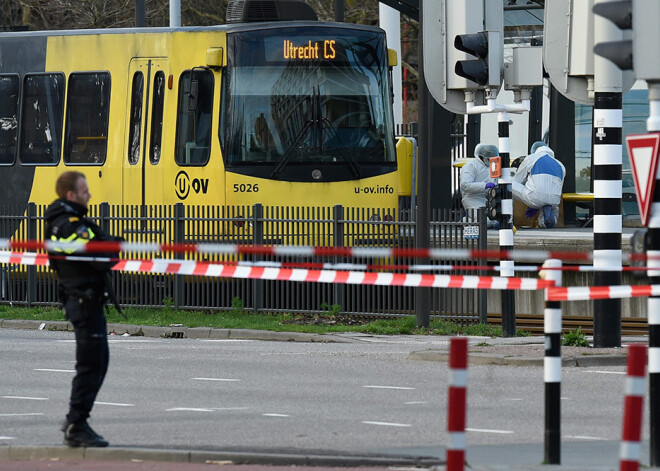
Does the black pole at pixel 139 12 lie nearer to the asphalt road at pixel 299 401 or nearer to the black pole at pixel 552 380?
the asphalt road at pixel 299 401

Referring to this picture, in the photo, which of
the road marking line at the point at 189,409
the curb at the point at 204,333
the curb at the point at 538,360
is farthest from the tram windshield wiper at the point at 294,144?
the road marking line at the point at 189,409

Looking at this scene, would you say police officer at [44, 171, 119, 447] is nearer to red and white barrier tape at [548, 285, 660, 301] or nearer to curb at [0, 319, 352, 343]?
red and white barrier tape at [548, 285, 660, 301]

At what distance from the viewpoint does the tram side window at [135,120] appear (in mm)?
21484

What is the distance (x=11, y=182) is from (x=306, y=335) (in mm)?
7060

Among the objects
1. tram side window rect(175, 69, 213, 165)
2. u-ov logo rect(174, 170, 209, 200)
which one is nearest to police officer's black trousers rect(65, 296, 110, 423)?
tram side window rect(175, 69, 213, 165)

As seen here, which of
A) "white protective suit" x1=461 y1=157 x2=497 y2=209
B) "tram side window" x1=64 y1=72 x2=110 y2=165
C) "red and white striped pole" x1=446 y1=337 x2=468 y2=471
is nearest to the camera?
"red and white striped pole" x1=446 y1=337 x2=468 y2=471

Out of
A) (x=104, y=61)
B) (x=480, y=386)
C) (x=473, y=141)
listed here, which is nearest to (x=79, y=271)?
(x=480, y=386)

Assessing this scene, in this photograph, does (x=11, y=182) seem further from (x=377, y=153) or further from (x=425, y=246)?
(x=425, y=246)

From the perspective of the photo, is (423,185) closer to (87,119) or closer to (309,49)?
(309,49)

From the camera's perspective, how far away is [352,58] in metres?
21.2

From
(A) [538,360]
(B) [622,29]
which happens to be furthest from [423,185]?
(B) [622,29]

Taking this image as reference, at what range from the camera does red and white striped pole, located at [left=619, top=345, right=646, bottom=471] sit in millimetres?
6203

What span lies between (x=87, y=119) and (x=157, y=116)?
133 centimetres

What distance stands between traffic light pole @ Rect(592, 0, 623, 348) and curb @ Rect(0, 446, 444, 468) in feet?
20.7
